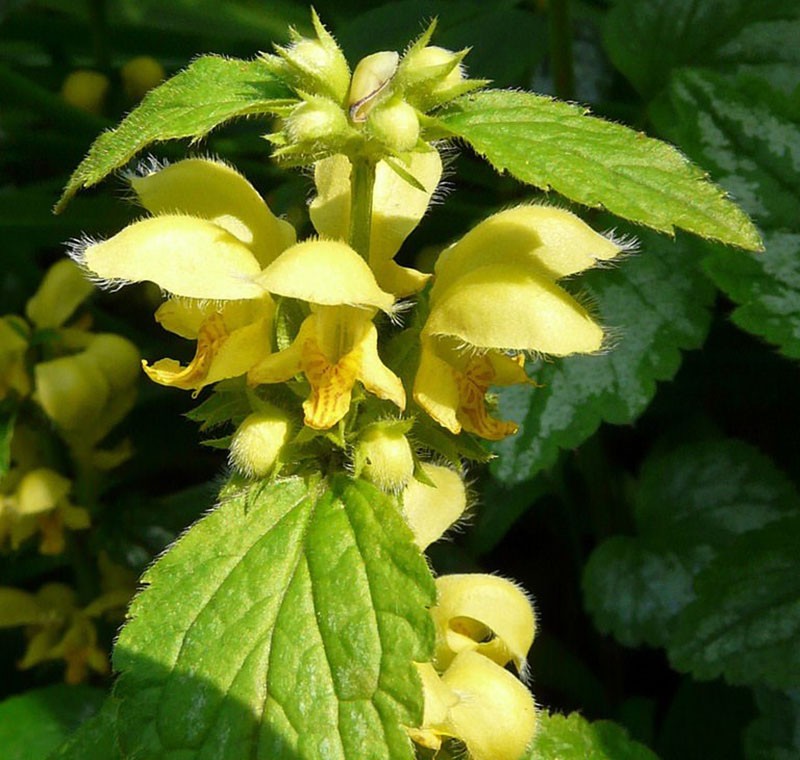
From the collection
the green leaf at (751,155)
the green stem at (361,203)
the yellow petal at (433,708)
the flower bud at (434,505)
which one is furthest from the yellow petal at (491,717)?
the green leaf at (751,155)

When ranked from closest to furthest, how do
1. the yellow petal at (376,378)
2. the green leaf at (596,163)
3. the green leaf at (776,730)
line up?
the green leaf at (596,163), the yellow petal at (376,378), the green leaf at (776,730)

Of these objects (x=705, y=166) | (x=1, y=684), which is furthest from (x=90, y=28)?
(x=705, y=166)

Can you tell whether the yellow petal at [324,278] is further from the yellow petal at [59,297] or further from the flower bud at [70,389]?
the yellow petal at [59,297]

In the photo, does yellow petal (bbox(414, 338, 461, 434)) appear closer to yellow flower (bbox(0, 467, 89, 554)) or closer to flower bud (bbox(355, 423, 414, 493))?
flower bud (bbox(355, 423, 414, 493))

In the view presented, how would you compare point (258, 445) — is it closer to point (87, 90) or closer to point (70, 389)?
point (70, 389)

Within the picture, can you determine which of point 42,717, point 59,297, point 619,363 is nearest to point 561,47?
point 619,363

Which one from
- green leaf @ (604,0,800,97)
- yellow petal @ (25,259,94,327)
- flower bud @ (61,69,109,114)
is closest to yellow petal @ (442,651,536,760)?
yellow petal @ (25,259,94,327)
